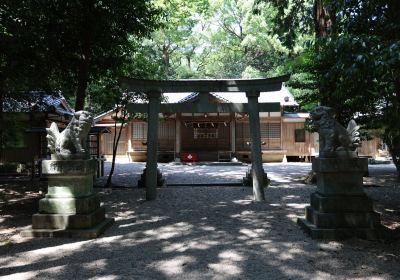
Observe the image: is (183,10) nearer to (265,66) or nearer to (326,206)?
(265,66)

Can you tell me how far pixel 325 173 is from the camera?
5.49 m

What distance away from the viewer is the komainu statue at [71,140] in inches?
228

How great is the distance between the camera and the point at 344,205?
5402 mm

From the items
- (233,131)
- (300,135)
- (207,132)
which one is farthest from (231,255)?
(300,135)

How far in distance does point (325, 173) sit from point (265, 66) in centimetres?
2955

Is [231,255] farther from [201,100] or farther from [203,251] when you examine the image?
[201,100]

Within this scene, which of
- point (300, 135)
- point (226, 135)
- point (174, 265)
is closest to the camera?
point (174, 265)

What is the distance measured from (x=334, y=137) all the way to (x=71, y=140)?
4266mm

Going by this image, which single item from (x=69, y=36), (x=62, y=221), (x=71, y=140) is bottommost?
(x=62, y=221)

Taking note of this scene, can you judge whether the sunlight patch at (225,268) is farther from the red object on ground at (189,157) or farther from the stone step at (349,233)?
the red object on ground at (189,157)

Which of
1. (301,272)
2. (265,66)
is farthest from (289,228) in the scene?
(265,66)

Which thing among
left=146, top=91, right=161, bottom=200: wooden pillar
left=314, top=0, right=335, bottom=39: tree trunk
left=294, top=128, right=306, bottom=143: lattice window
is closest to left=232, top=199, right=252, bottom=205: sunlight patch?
left=146, top=91, right=161, bottom=200: wooden pillar

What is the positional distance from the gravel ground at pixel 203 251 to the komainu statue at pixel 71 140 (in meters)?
1.37

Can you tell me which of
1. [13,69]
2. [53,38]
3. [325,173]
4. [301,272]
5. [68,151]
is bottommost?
[301,272]
